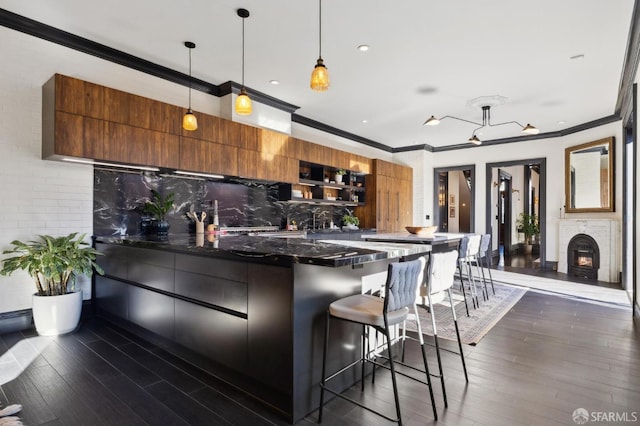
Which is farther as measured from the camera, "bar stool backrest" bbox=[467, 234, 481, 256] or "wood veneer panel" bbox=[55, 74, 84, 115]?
"bar stool backrest" bbox=[467, 234, 481, 256]

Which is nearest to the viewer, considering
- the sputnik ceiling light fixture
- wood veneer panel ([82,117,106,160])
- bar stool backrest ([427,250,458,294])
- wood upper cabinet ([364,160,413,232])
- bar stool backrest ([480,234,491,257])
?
bar stool backrest ([427,250,458,294])

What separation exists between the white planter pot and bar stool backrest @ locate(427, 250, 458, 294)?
10.6 feet

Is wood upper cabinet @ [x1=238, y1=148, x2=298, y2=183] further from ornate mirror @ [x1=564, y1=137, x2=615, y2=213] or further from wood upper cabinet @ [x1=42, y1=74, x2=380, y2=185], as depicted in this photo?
ornate mirror @ [x1=564, y1=137, x2=615, y2=213]

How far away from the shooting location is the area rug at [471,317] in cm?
329

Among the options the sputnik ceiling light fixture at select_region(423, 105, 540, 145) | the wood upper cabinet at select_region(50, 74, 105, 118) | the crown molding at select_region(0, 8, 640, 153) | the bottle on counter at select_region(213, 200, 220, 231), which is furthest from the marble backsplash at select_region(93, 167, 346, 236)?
the sputnik ceiling light fixture at select_region(423, 105, 540, 145)

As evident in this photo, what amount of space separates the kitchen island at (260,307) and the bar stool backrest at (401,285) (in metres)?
0.21

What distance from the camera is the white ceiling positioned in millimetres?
3139

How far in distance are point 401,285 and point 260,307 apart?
0.84 metres

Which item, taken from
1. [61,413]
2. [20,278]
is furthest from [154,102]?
[61,413]

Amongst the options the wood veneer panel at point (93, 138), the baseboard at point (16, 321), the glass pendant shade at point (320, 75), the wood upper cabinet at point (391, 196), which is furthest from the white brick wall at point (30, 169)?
the wood upper cabinet at point (391, 196)

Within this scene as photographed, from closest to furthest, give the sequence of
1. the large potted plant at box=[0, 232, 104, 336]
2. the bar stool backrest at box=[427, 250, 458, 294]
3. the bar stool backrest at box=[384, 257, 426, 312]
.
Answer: the bar stool backrest at box=[384, 257, 426, 312], the bar stool backrest at box=[427, 250, 458, 294], the large potted plant at box=[0, 232, 104, 336]

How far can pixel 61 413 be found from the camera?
1970 millimetres

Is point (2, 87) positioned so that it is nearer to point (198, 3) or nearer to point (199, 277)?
point (198, 3)

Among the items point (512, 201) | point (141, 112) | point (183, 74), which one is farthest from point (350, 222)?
point (512, 201)
